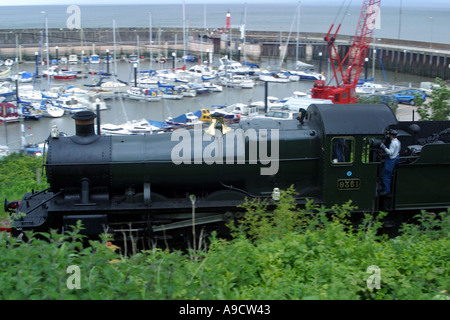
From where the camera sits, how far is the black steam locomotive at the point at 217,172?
10336 mm

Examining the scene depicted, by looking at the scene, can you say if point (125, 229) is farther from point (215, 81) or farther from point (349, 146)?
point (215, 81)

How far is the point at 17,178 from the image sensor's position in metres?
16.8

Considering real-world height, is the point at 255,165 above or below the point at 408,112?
above

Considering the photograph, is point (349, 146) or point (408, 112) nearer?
point (349, 146)

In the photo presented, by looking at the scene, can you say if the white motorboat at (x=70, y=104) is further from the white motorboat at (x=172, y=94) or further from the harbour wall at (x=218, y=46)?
the harbour wall at (x=218, y=46)

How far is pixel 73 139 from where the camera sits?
10.6 meters

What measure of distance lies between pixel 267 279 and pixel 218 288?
3.17 feet

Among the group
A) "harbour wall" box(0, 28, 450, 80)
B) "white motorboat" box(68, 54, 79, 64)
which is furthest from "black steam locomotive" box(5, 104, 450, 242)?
"white motorboat" box(68, 54, 79, 64)

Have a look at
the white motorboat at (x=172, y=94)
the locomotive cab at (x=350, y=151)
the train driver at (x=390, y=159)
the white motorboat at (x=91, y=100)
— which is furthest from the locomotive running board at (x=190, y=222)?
the white motorboat at (x=172, y=94)

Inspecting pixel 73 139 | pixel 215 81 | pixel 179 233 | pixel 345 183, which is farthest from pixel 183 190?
pixel 215 81

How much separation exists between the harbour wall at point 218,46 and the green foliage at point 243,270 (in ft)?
229

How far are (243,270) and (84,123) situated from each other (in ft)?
18.3

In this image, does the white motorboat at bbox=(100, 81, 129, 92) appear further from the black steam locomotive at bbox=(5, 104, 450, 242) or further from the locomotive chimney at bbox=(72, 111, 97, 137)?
the black steam locomotive at bbox=(5, 104, 450, 242)

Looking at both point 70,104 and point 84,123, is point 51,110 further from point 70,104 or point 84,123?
point 84,123
